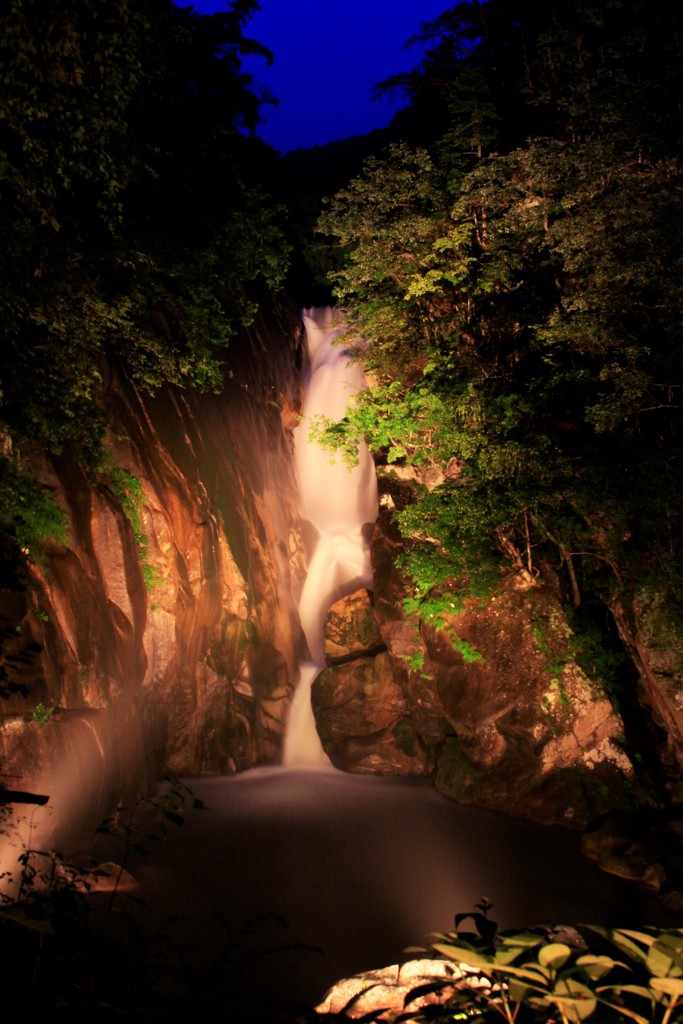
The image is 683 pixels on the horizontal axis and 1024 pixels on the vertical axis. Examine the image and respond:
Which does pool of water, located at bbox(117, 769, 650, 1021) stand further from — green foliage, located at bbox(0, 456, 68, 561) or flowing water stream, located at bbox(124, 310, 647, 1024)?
green foliage, located at bbox(0, 456, 68, 561)

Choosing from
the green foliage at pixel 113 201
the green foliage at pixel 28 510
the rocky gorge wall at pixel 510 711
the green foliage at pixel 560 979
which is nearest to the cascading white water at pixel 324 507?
the rocky gorge wall at pixel 510 711

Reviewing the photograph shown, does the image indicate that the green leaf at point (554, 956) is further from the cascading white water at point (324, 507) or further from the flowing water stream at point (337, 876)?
the cascading white water at point (324, 507)

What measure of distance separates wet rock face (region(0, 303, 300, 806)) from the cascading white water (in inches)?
28.7

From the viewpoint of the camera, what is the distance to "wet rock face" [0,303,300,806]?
8078 mm

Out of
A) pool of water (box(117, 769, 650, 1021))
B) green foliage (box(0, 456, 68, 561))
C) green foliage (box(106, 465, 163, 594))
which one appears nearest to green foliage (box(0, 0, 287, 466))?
green foliage (box(0, 456, 68, 561))

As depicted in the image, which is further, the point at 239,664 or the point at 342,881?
the point at 239,664

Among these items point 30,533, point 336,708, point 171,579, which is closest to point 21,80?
point 30,533

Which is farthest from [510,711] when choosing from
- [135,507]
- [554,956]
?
[554,956]

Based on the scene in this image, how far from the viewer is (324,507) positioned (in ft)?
70.4

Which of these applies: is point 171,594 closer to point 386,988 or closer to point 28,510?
point 28,510

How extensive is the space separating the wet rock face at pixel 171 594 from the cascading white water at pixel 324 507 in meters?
0.73

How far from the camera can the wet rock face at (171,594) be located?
808cm

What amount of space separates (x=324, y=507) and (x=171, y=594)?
451 inches

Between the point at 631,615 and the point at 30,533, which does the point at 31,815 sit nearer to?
the point at 30,533
